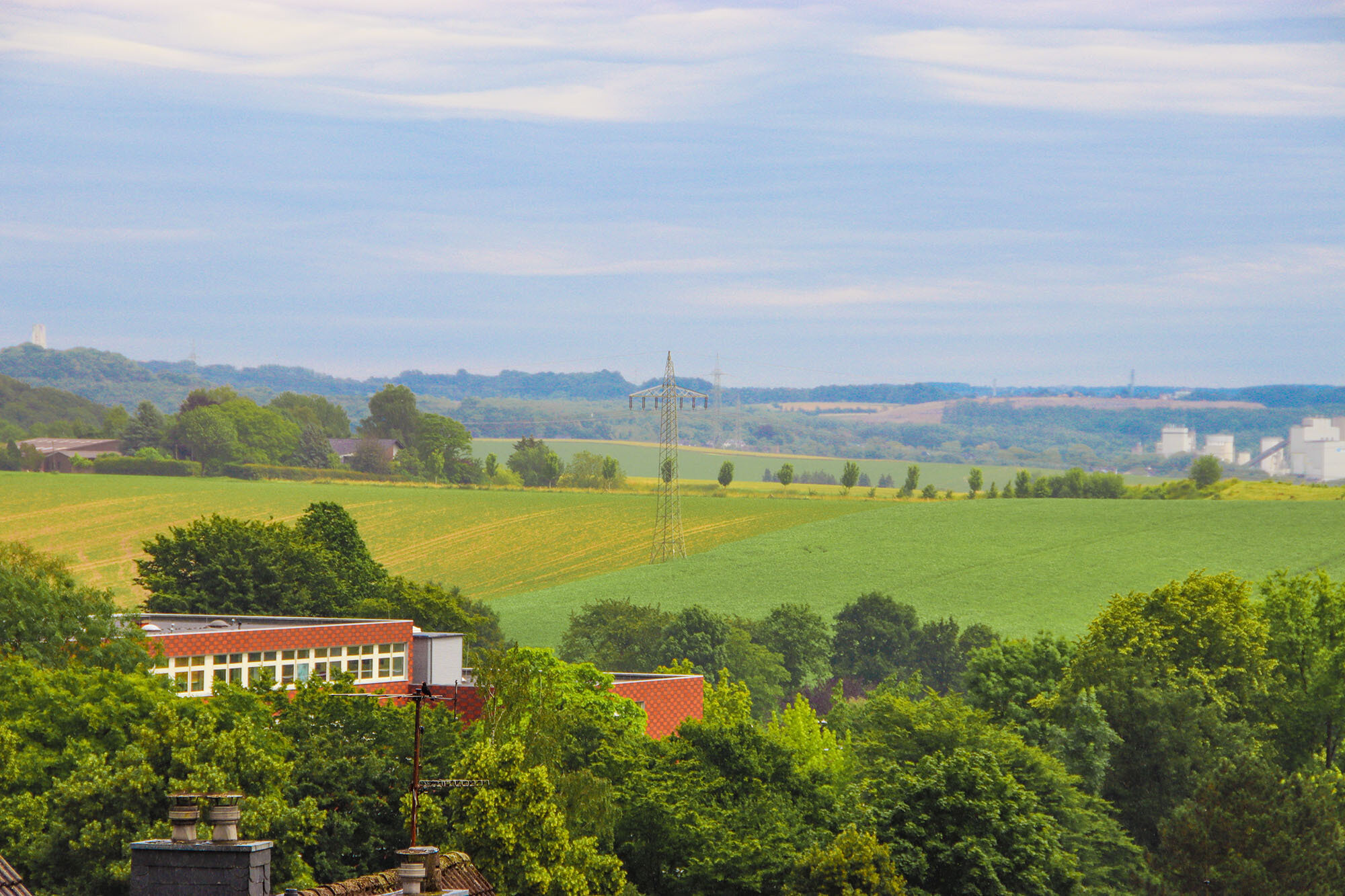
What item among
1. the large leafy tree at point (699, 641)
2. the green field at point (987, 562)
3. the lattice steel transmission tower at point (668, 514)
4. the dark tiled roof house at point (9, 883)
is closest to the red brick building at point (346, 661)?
the dark tiled roof house at point (9, 883)

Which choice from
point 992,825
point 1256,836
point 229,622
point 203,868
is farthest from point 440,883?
point 229,622

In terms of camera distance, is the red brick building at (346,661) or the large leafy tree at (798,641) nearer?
the red brick building at (346,661)

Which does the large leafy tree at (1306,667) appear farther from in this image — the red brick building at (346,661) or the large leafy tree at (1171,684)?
the red brick building at (346,661)

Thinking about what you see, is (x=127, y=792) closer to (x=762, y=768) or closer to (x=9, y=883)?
(x=9, y=883)

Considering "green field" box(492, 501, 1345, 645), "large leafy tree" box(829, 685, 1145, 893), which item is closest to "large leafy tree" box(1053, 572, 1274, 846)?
"large leafy tree" box(829, 685, 1145, 893)

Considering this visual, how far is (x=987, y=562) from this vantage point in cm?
16412

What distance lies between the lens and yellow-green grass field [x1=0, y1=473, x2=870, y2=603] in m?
157

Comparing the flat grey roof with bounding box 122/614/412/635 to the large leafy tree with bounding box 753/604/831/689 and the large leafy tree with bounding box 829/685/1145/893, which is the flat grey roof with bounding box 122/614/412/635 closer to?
the large leafy tree with bounding box 829/685/1145/893

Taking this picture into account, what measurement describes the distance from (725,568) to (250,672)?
330 ft

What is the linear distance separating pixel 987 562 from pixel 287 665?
11288cm

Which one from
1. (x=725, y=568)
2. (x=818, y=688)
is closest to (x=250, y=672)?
(x=818, y=688)

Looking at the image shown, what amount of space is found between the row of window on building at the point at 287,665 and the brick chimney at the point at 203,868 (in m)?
36.4

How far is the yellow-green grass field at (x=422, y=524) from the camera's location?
516ft

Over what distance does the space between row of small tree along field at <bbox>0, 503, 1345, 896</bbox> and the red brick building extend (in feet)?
8.83
